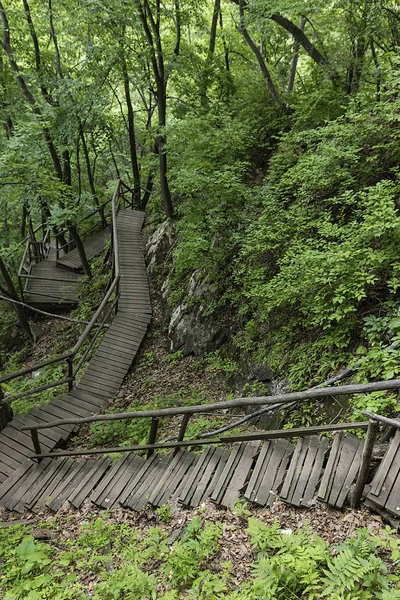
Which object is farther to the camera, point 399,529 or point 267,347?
point 267,347

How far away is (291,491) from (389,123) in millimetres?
6982

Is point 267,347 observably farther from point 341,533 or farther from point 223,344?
point 341,533

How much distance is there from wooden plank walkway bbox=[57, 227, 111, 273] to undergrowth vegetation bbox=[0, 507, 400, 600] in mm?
14173

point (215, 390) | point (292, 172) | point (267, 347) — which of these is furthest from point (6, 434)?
point (292, 172)

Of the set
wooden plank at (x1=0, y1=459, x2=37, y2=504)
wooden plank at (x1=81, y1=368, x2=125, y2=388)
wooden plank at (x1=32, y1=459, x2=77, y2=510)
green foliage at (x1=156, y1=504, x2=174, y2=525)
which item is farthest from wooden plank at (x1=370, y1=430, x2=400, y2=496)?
wooden plank at (x1=81, y1=368, x2=125, y2=388)

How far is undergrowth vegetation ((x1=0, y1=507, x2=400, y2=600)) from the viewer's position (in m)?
2.67

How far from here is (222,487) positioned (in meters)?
4.20

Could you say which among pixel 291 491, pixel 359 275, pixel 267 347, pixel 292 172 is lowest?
pixel 267 347

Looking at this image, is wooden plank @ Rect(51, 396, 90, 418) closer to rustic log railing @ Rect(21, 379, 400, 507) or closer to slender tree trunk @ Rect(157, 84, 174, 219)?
rustic log railing @ Rect(21, 379, 400, 507)

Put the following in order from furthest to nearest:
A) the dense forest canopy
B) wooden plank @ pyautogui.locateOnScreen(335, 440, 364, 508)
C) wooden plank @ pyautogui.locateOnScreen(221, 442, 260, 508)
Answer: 1. the dense forest canopy
2. wooden plank @ pyautogui.locateOnScreen(221, 442, 260, 508)
3. wooden plank @ pyautogui.locateOnScreen(335, 440, 364, 508)

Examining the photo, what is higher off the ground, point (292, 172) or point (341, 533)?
point (292, 172)

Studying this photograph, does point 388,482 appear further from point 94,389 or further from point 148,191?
point 148,191

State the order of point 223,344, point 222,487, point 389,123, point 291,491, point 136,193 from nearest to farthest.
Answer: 1. point 291,491
2. point 222,487
3. point 389,123
4. point 223,344
5. point 136,193

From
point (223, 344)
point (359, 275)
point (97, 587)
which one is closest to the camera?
point (97, 587)
